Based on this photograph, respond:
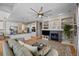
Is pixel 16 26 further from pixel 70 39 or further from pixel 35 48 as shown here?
pixel 70 39

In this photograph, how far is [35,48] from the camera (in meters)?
2.27

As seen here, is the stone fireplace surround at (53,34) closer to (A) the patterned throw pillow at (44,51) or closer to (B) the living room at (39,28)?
(B) the living room at (39,28)

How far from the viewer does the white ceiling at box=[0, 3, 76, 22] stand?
2234 mm

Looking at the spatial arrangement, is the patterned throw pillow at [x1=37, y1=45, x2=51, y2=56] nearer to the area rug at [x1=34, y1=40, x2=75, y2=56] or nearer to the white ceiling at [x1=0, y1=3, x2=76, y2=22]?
the area rug at [x1=34, y1=40, x2=75, y2=56]

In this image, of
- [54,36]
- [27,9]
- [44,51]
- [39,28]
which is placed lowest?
[44,51]

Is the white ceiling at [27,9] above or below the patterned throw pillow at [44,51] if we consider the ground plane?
above

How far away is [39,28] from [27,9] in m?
0.36

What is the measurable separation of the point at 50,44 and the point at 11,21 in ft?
2.34

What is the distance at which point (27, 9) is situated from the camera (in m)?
2.26

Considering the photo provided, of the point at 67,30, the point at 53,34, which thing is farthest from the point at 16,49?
the point at 67,30

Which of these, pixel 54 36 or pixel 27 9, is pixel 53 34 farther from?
pixel 27 9

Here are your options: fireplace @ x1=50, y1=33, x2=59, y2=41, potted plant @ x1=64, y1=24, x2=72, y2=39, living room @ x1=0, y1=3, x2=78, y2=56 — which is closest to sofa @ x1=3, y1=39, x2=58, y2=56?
living room @ x1=0, y1=3, x2=78, y2=56

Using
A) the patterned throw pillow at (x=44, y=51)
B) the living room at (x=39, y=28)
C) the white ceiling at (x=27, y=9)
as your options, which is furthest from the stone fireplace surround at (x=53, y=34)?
the white ceiling at (x=27, y=9)

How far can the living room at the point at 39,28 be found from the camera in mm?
2234
